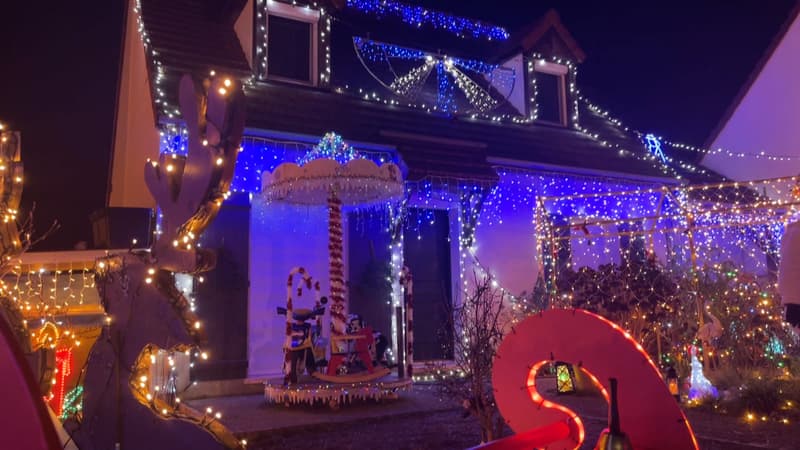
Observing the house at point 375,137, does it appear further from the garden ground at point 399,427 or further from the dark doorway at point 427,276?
the garden ground at point 399,427

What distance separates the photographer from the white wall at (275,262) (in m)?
10.3

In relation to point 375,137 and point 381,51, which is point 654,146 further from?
point 375,137

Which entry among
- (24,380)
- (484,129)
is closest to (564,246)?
(484,129)

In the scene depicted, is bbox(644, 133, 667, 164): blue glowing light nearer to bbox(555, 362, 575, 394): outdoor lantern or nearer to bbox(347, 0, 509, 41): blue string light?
bbox(347, 0, 509, 41): blue string light

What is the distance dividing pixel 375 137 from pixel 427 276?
3.04m

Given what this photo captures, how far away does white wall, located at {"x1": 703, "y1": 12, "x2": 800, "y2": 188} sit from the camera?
619 inches

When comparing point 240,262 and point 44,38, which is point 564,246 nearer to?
point 240,262

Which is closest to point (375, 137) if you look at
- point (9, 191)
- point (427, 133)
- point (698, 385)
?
point (427, 133)

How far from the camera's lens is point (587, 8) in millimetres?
17297

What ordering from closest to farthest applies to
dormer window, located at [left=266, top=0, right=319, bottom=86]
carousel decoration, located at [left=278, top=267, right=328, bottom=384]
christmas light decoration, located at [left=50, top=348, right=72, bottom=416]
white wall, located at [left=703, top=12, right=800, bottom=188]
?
christmas light decoration, located at [left=50, top=348, right=72, bottom=416] → carousel decoration, located at [left=278, top=267, right=328, bottom=384] → dormer window, located at [left=266, top=0, right=319, bottom=86] → white wall, located at [left=703, top=12, right=800, bottom=188]

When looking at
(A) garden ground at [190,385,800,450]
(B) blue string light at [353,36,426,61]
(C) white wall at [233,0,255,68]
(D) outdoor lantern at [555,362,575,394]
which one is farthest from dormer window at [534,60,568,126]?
(A) garden ground at [190,385,800,450]

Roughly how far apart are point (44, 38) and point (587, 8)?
1405 centimetres

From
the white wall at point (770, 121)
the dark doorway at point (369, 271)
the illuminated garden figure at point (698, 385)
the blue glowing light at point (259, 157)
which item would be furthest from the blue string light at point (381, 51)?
the white wall at point (770, 121)

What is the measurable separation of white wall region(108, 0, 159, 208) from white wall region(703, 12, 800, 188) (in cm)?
1560
